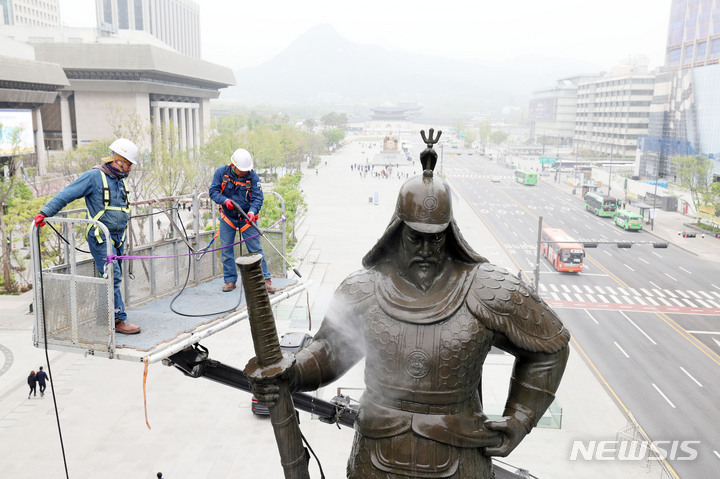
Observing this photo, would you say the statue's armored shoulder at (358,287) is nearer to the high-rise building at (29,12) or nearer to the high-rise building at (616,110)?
the high-rise building at (616,110)

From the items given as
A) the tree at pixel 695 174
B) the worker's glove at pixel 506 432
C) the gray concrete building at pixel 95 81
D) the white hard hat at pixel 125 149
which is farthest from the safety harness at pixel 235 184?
the tree at pixel 695 174

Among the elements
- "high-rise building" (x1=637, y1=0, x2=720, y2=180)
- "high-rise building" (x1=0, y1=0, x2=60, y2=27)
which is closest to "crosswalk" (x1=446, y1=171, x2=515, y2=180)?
"high-rise building" (x1=637, y1=0, x2=720, y2=180)

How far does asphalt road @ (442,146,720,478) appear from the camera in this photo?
22.6 meters

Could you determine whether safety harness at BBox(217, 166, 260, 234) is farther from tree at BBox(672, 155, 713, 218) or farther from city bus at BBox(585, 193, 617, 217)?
tree at BBox(672, 155, 713, 218)

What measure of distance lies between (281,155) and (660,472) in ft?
224

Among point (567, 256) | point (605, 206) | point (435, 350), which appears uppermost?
point (435, 350)

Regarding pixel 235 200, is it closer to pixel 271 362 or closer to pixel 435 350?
pixel 271 362

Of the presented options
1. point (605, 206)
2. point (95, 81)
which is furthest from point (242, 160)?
point (95, 81)

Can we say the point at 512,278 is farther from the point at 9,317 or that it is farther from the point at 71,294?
the point at 9,317

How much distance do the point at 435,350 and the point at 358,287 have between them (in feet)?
2.73

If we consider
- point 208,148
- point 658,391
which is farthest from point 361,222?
point 658,391

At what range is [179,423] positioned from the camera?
21047mm

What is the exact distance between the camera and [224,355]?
2698cm

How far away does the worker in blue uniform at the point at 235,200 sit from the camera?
31.7 ft
